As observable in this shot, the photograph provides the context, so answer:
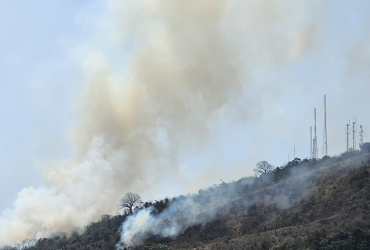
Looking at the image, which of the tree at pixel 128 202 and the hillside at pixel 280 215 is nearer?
the hillside at pixel 280 215

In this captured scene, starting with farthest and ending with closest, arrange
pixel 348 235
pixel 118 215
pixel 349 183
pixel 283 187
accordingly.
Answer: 1. pixel 118 215
2. pixel 283 187
3. pixel 349 183
4. pixel 348 235

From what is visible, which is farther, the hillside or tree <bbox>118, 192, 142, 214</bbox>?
tree <bbox>118, 192, 142, 214</bbox>

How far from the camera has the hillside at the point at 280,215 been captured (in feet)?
219

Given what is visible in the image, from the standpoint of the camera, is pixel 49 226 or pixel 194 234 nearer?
pixel 194 234

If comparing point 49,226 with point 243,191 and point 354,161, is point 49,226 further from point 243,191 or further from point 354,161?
point 354,161

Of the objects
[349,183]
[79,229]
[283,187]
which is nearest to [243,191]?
[283,187]

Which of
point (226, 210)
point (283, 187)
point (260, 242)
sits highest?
point (283, 187)

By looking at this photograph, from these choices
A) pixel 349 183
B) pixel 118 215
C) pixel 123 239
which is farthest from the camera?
pixel 118 215

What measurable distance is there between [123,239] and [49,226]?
81.0 ft

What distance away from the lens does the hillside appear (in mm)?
66750

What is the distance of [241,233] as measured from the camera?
83312 millimetres

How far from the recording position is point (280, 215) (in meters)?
85.0

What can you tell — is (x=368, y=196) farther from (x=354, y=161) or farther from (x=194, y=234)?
(x=194, y=234)

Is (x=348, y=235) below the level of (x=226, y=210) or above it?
below
